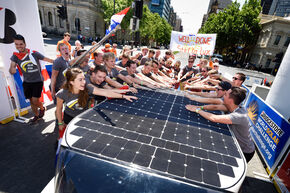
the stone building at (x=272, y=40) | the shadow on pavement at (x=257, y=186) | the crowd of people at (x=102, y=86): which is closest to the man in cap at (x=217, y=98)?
the crowd of people at (x=102, y=86)

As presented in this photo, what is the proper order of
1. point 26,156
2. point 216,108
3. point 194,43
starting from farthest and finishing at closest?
point 194,43, point 26,156, point 216,108

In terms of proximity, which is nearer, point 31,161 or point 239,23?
point 31,161

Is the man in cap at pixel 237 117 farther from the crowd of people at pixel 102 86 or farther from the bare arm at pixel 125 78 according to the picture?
the bare arm at pixel 125 78

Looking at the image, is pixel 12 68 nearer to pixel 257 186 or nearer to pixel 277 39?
pixel 257 186

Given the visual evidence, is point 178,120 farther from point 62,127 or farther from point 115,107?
point 62,127

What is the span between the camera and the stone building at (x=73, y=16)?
173 feet

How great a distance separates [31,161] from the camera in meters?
4.14

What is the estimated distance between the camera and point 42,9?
181ft

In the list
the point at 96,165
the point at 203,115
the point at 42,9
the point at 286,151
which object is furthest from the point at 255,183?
the point at 42,9

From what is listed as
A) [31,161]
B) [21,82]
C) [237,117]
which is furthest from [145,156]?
[21,82]

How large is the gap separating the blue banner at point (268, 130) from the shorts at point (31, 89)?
8.43 metres

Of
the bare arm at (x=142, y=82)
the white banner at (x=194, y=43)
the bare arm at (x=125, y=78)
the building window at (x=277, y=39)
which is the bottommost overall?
the bare arm at (x=142, y=82)

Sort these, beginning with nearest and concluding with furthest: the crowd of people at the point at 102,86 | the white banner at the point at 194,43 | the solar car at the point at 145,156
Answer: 1. the solar car at the point at 145,156
2. the crowd of people at the point at 102,86
3. the white banner at the point at 194,43

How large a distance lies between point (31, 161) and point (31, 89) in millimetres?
2766
